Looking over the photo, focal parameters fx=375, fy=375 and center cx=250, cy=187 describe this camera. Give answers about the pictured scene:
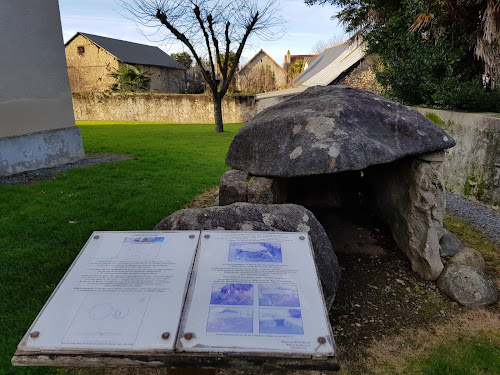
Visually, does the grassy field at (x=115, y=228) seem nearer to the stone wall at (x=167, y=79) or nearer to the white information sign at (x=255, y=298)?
the white information sign at (x=255, y=298)

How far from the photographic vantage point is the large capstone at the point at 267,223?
2756mm

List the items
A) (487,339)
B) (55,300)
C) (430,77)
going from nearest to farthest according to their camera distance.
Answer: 1. (55,300)
2. (487,339)
3. (430,77)

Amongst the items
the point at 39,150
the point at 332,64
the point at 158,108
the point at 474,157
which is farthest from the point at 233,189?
the point at 332,64

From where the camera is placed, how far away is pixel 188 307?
66.9 inches

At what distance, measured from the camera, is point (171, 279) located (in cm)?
187

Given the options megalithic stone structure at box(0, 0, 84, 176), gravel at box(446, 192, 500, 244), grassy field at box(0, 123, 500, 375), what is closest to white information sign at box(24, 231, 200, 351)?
grassy field at box(0, 123, 500, 375)

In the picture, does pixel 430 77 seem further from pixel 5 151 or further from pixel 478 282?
pixel 5 151

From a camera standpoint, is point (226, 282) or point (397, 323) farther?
point (397, 323)


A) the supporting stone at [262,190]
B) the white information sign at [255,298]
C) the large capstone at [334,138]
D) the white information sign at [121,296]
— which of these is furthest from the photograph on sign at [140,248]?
the large capstone at [334,138]

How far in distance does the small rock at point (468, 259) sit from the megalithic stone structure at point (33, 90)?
7.81 m

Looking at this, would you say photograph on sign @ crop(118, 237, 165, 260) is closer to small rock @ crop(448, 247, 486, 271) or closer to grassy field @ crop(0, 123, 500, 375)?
grassy field @ crop(0, 123, 500, 375)

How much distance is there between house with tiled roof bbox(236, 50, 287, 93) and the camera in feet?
96.5

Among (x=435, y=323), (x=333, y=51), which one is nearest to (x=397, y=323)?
(x=435, y=323)

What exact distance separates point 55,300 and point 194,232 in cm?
79
